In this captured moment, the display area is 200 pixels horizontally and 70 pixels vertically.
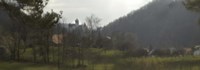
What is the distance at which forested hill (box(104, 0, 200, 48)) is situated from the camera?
136m

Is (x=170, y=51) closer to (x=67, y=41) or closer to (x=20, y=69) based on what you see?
(x=67, y=41)

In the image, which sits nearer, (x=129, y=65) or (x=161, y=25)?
(x=129, y=65)

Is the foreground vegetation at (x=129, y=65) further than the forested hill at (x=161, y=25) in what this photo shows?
No

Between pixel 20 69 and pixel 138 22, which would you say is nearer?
pixel 20 69

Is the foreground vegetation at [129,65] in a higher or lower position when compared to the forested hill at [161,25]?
lower

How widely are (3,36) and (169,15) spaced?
98354 millimetres

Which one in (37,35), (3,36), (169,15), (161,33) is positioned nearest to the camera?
(37,35)

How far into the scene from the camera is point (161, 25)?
15650cm

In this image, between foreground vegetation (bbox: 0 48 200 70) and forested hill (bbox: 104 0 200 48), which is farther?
forested hill (bbox: 104 0 200 48)

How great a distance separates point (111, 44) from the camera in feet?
300

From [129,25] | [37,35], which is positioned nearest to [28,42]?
[37,35]

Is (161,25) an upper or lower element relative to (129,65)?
upper

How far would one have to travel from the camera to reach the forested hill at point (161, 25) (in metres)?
136

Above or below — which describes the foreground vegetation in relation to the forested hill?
below
